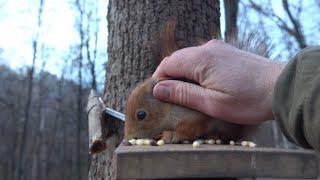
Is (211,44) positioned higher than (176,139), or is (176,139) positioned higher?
(211,44)

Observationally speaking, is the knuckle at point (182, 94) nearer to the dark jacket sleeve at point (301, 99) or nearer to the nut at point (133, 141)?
the nut at point (133, 141)

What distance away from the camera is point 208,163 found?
116 cm

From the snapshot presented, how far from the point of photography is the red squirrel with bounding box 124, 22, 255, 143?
4.64 feet

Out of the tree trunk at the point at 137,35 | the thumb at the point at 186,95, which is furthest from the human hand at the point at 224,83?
the tree trunk at the point at 137,35

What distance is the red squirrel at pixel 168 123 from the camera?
141 centimetres

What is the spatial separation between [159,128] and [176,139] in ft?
0.26

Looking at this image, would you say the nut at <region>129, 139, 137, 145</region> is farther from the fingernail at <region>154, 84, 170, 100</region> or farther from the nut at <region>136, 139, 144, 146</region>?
the fingernail at <region>154, 84, 170, 100</region>

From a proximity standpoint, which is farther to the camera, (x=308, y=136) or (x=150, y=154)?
(x=150, y=154)

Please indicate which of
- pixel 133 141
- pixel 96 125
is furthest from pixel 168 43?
pixel 96 125

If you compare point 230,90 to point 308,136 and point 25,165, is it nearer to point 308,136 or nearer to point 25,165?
point 308,136

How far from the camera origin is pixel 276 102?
1102 mm

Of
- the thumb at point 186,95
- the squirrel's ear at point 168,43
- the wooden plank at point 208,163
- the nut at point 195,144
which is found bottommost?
the wooden plank at point 208,163

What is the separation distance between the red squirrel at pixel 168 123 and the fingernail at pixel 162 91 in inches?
1.2

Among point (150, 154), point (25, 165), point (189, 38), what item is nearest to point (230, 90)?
point (150, 154)
